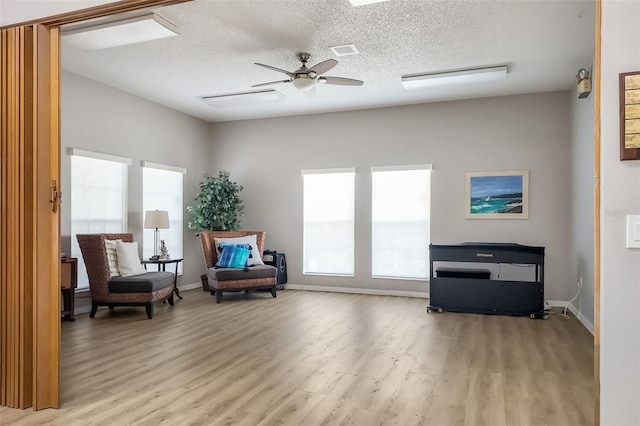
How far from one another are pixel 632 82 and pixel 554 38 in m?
3.27

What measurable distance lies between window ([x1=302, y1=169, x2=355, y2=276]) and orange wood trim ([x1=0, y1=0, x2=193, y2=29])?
497 cm

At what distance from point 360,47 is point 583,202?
124 inches

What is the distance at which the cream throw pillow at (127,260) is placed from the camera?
562 centimetres

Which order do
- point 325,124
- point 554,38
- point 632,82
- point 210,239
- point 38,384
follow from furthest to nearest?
1. point 325,124
2. point 210,239
3. point 554,38
4. point 38,384
5. point 632,82

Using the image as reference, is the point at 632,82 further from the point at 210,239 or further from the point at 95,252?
the point at 210,239

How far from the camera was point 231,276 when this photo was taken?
6.37m

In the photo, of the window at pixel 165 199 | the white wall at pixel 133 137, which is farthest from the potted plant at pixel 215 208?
the white wall at pixel 133 137

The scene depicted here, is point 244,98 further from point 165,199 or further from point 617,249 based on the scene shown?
point 617,249

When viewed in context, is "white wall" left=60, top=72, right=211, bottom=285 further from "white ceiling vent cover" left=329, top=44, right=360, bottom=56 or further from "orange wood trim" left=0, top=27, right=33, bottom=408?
"white ceiling vent cover" left=329, top=44, right=360, bottom=56

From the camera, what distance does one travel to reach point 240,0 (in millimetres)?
3750

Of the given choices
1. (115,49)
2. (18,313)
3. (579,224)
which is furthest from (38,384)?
(579,224)

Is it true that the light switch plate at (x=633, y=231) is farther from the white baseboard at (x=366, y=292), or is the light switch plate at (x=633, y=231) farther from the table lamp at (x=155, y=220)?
the table lamp at (x=155, y=220)

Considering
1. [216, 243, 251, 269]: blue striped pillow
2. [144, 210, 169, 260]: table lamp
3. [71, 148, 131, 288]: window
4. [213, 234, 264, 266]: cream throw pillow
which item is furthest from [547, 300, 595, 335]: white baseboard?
[71, 148, 131, 288]: window

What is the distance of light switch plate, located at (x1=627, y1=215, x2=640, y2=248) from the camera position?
5.29 feet
